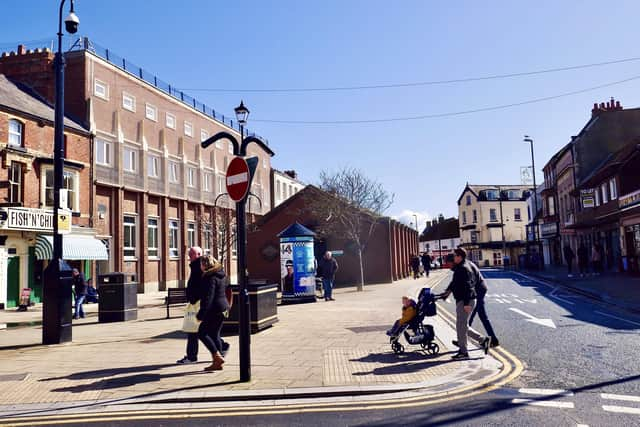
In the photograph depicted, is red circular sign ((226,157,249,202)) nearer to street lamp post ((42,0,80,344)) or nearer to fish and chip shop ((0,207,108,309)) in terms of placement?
street lamp post ((42,0,80,344))

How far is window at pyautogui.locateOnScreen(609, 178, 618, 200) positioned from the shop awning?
28436 mm

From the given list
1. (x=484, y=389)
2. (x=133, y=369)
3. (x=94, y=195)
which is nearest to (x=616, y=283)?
(x=484, y=389)

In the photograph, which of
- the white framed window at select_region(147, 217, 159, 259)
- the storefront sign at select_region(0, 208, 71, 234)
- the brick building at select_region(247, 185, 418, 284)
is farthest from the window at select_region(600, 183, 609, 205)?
the storefront sign at select_region(0, 208, 71, 234)

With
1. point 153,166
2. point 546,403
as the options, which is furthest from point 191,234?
point 546,403

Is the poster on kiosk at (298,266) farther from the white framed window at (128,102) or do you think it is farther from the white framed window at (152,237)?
the white framed window at (128,102)

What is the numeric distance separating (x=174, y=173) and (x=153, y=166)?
2805 millimetres

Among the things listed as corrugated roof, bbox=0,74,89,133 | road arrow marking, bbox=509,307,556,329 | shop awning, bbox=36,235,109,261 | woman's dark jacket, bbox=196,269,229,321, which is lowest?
road arrow marking, bbox=509,307,556,329

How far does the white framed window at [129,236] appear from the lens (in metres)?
31.0

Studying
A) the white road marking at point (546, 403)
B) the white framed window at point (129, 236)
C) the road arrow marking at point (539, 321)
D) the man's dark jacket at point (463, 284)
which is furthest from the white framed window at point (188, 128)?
the white road marking at point (546, 403)

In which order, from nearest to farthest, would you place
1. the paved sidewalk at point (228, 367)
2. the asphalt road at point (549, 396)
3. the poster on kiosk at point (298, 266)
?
the asphalt road at point (549, 396), the paved sidewalk at point (228, 367), the poster on kiosk at point (298, 266)

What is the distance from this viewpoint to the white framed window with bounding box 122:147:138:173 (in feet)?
103

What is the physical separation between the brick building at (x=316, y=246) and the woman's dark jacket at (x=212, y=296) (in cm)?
2240

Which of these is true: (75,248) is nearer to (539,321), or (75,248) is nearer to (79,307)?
(79,307)

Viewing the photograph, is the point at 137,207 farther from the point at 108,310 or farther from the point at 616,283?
the point at 616,283
